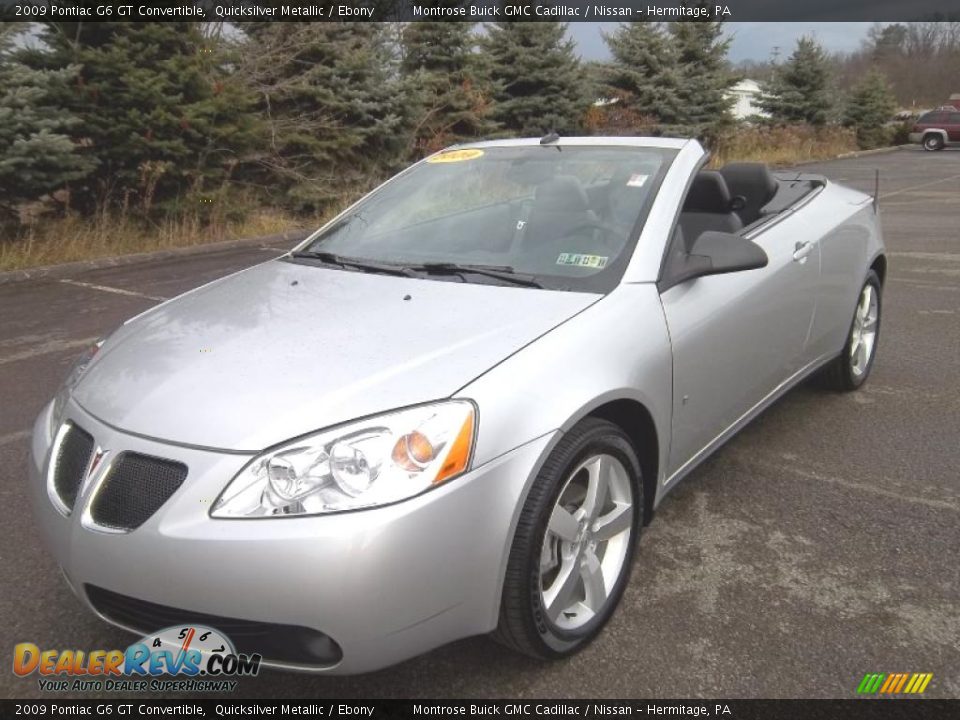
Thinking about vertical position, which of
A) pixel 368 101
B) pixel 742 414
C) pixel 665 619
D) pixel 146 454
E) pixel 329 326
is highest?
pixel 368 101

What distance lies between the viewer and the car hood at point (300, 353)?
212cm

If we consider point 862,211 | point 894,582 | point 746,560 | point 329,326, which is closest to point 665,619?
point 746,560

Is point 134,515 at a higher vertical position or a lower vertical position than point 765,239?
lower

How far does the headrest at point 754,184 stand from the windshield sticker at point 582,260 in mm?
1976

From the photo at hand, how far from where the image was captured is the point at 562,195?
3.42 m

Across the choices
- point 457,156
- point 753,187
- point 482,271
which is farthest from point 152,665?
point 753,187

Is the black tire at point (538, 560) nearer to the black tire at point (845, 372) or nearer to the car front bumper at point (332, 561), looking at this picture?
the car front bumper at point (332, 561)

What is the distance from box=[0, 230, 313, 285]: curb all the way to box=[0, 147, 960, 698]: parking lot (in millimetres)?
4449

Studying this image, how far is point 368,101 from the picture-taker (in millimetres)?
13859

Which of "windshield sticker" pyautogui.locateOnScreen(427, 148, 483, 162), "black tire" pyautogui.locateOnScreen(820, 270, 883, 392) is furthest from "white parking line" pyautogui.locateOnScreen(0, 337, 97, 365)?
"black tire" pyautogui.locateOnScreen(820, 270, 883, 392)

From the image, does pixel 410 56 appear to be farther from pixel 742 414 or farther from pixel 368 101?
pixel 742 414

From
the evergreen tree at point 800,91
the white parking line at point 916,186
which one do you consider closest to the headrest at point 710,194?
the white parking line at point 916,186

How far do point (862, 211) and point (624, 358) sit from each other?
2871 millimetres

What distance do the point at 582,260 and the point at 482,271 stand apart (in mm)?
365
